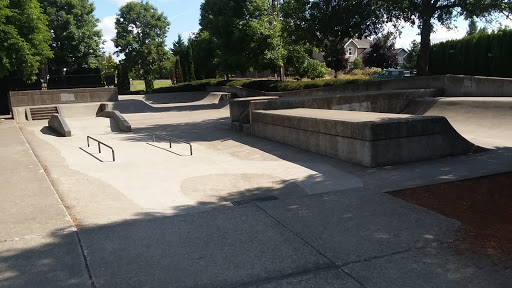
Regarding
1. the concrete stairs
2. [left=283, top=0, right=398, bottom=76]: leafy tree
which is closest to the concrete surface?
[left=283, top=0, right=398, bottom=76]: leafy tree

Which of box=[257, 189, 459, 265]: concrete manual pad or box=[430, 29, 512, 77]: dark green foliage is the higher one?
box=[430, 29, 512, 77]: dark green foliage

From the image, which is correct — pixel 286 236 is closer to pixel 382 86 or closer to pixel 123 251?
pixel 123 251

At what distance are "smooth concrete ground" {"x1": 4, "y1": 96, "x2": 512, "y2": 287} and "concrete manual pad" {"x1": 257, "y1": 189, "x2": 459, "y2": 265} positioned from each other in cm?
1

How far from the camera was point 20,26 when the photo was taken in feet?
59.6

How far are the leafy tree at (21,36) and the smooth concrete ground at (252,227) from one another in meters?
9.22

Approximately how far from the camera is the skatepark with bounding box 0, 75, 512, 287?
3875 mm

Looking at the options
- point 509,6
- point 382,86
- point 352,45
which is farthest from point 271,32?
point 352,45

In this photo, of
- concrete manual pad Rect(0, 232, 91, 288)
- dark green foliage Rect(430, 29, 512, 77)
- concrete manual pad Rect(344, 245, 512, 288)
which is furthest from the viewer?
dark green foliage Rect(430, 29, 512, 77)

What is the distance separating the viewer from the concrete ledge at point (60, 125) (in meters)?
15.5

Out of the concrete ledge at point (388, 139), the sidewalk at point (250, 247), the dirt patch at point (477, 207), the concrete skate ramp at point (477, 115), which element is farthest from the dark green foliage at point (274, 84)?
the sidewalk at point (250, 247)

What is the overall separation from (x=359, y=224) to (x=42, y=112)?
22237 mm

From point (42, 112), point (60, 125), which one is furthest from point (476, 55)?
point (42, 112)

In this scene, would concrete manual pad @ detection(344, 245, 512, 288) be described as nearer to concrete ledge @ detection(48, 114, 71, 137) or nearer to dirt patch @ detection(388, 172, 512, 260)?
dirt patch @ detection(388, 172, 512, 260)

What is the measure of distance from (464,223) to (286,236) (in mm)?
2329
